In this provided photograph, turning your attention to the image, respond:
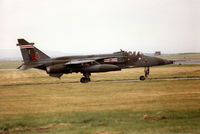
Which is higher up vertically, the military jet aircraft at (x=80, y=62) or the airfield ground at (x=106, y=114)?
the military jet aircraft at (x=80, y=62)

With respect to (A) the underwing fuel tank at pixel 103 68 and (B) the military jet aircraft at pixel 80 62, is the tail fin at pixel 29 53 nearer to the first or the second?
(B) the military jet aircraft at pixel 80 62

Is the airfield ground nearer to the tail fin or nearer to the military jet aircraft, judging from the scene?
the military jet aircraft

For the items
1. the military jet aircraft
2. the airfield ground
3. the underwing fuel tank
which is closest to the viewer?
the airfield ground

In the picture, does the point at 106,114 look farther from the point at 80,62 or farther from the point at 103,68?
the point at 80,62

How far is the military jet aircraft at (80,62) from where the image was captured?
27.4 m

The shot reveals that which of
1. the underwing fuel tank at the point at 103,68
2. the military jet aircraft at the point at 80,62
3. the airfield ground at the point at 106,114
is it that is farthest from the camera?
the military jet aircraft at the point at 80,62

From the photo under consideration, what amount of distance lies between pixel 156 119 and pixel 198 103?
4.17 metres

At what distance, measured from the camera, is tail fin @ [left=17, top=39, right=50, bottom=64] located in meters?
27.4

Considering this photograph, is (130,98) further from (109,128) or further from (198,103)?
(109,128)

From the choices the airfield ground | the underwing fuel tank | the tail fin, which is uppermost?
the tail fin

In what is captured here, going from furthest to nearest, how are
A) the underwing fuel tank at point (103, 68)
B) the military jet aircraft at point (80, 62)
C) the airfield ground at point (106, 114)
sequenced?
the military jet aircraft at point (80, 62) → the underwing fuel tank at point (103, 68) → the airfield ground at point (106, 114)

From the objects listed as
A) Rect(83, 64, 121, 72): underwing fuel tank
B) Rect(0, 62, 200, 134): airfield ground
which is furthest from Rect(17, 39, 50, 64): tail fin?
Rect(0, 62, 200, 134): airfield ground

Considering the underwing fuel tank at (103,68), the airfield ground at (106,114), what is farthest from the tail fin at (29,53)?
the airfield ground at (106,114)

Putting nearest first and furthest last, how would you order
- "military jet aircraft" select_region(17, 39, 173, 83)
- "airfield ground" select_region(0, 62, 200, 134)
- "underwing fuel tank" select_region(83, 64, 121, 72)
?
"airfield ground" select_region(0, 62, 200, 134), "underwing fuel tank" select_region(83, 64, 121, 72), "military jet aircraft" select_region(17, 39, 173, 83)
